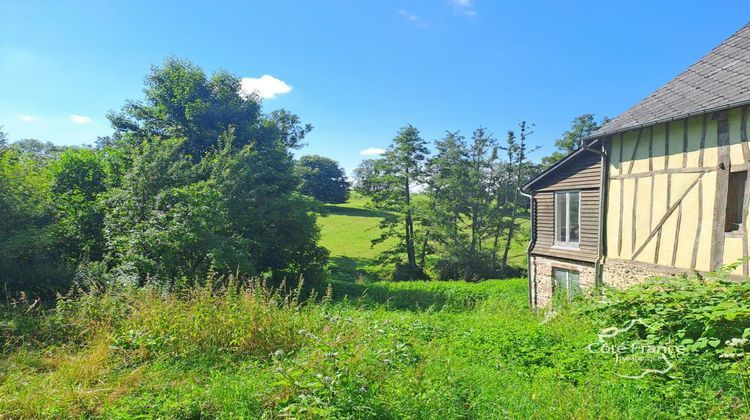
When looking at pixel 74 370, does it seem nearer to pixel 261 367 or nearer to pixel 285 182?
pixel 261 367

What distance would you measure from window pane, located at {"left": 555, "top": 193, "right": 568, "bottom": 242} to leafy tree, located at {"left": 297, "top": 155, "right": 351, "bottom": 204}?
42.5 m

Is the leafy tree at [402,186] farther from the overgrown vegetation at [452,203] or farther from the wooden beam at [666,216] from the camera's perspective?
the wooden beam at [666,216]

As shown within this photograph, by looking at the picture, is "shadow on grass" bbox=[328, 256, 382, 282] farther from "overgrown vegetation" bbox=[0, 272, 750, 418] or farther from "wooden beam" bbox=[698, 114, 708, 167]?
"wooden beam" bbox=[698, 114, 708, 167]

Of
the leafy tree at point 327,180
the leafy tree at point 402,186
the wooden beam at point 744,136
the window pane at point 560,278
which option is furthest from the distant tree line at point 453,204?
the leafy tree at point 327,180

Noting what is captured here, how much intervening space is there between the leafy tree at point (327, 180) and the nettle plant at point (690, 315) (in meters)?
47.6

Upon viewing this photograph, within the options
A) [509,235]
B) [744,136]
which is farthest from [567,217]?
[509,235]

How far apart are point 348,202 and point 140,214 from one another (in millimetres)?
47161

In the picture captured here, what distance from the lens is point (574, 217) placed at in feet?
35.9

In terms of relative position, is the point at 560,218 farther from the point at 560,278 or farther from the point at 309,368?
the point at 309,368

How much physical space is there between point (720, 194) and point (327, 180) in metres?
51.3

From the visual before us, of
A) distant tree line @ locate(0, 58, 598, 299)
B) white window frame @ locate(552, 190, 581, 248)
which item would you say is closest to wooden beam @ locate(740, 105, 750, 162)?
white window frame @ locate(552, 190, 581, 248)

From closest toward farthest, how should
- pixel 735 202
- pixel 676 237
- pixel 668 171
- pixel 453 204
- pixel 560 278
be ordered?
pixel 735 202
pixel 676 237
pixel 668 171
pixel 560 278
pixel 453 204

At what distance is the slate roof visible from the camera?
22.7ft

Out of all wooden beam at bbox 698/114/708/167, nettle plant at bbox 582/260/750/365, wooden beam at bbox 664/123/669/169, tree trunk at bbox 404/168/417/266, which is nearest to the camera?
nettle plant at bbox 582/260/750/365
